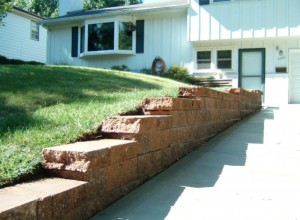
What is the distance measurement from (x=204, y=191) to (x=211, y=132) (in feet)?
7.78

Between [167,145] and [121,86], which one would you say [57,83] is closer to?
[121,86]

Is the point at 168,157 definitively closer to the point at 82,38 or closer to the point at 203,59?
the point at 203,59

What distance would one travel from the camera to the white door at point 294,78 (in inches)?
556

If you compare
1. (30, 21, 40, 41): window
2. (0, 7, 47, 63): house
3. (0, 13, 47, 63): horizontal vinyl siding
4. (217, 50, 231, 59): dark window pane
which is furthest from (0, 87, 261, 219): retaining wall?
(30, 21, 40, 41): window

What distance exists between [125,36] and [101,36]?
1318 millimetres

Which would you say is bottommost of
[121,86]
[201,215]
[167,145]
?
[201,215]

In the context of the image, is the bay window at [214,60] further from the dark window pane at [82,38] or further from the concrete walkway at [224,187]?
the concrete walkway at [224,187]

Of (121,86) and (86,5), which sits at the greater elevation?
(86,5)

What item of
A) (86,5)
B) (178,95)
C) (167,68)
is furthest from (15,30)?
(178,95)

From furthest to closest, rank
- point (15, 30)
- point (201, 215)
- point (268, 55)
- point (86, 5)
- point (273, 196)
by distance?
point (86, 5) → point (15, 30) → point (268, 55) → point (273, 196) → point (201, 215)

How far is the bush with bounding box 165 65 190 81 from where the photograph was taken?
14.7 meters

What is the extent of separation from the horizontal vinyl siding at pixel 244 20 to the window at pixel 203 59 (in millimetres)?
936

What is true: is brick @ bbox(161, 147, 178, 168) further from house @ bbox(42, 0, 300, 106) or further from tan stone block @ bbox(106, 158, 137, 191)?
house @ bbox(42, 0, 300, 106)

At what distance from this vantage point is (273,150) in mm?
4863
